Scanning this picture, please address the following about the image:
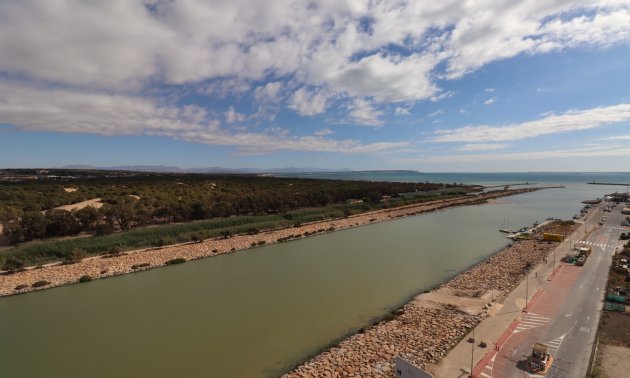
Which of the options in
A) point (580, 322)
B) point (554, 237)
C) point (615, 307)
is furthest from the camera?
point (554, 237)

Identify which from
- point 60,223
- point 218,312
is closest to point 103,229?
point 60,223

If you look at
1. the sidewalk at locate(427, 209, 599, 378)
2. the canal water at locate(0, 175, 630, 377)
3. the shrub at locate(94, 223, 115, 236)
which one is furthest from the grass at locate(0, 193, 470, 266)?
the sidewalk at locate(427, 209, 599, 378)

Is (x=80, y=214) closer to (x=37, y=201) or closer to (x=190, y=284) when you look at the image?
(x=37, y=201)

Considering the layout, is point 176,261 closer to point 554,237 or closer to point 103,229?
point 103,229

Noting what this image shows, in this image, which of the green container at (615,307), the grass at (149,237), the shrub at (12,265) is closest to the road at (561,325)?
the green container at (615,307)

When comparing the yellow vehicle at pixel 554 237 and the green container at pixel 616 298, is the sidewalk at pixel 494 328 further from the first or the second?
the yellow vehicle at pixel 554 237
